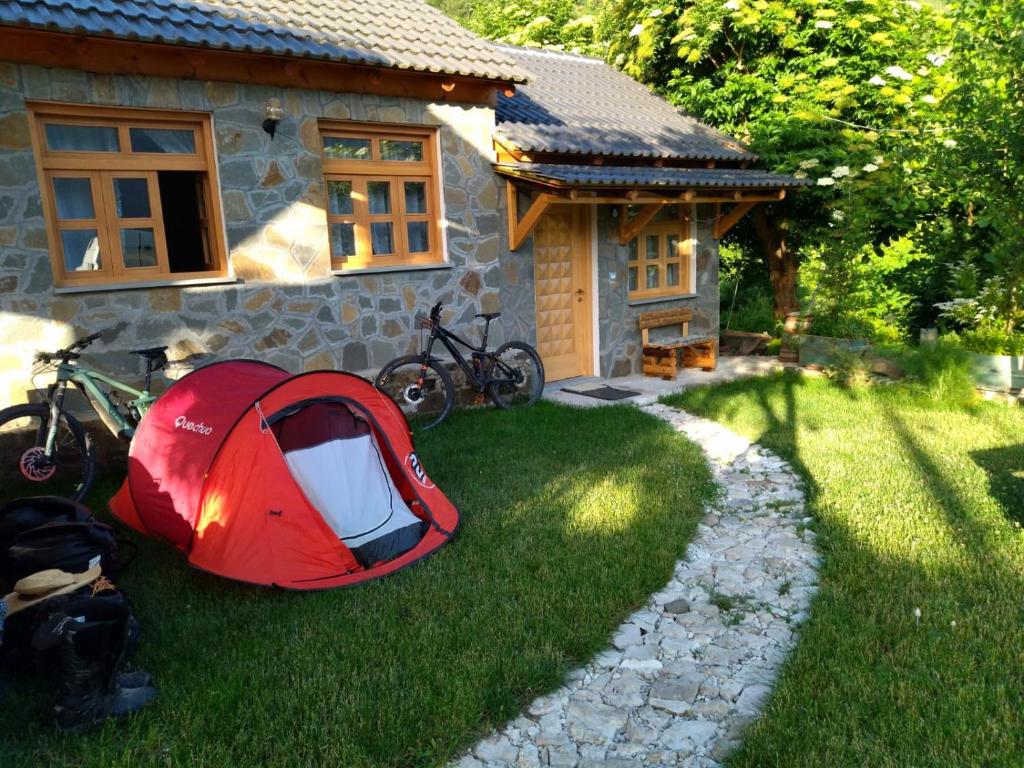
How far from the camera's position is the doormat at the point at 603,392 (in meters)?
8.82

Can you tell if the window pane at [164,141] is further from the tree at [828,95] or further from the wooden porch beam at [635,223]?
the tree at [828,95]

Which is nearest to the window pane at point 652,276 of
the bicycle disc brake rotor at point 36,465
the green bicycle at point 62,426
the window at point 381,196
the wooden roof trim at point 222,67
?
the wooden roof trim at point 222,67

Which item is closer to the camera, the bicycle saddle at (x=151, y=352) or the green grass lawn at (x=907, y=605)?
the green grass lawn at (x=907, y=605)

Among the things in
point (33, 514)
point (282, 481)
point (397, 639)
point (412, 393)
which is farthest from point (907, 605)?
point (412, 393)

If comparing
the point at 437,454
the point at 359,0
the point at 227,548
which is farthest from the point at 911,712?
the point at 359,0

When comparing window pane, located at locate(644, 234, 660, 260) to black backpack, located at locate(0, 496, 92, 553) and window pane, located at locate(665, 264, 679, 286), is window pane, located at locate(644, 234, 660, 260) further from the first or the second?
black backpack, located at locate(0, 496, 92, 553)

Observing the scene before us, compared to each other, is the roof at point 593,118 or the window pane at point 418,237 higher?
the roof at point 593,118

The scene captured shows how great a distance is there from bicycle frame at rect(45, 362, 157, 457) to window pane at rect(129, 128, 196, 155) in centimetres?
191

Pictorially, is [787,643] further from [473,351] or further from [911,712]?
[473,351]

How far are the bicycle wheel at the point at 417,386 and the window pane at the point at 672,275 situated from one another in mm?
4352

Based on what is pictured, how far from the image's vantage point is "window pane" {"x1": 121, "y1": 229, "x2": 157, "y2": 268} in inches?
243

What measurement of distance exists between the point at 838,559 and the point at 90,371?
5214mm

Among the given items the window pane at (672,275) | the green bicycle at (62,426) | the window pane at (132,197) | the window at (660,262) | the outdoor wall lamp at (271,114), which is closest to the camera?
the green bicycle at (62,426)

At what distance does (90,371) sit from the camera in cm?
557
